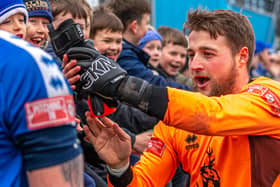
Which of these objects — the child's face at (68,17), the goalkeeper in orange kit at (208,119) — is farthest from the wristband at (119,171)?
the child's face at (68,17)

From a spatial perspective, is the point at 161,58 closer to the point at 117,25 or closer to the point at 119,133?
the point at 117,25

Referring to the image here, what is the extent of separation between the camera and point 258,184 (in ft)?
7.37

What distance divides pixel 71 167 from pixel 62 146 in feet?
0.30

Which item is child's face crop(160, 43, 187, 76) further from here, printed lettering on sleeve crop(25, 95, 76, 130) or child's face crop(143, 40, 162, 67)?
printed lettering on sleeve crop(25, 95, 76, 130)

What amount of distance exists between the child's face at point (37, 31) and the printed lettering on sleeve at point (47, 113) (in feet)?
6.59

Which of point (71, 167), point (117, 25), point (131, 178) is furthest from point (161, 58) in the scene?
point (71, 167)

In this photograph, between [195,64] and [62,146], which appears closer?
[62,146]

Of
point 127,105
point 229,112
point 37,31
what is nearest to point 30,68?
point 127,105

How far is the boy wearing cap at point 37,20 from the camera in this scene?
315 centimetres

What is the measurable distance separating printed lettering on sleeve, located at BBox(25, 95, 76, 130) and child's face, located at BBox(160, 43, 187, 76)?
426 centimetres

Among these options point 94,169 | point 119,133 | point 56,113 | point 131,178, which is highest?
point 56,113

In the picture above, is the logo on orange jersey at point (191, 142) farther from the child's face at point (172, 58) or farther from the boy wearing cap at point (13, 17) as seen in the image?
the child's face at point (172, 58)

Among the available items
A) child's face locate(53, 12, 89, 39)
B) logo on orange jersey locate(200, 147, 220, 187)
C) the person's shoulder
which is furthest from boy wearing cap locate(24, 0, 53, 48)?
the person's shoulder

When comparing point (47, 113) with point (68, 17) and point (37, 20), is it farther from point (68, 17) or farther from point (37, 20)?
point (68, 17)
